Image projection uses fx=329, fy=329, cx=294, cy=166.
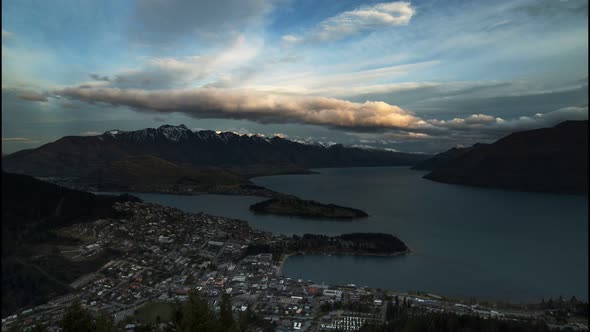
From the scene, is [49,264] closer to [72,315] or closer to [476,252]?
[72,315]

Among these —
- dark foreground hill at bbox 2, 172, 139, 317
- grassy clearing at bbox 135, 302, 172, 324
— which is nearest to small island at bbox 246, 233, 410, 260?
grassy clearing at bbox 135, 302, 172, 324

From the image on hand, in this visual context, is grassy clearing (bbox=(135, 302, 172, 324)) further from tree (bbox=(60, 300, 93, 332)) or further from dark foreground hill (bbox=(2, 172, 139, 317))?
tree (bbox=(60, 300, 93, 332))

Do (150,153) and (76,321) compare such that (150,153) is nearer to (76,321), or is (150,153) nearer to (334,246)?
(334,246)

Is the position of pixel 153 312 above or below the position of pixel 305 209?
below

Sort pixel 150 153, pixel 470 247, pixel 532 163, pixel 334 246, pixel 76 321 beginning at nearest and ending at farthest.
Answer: pixel 76 321 < pixel 334 246 < pixel 470 247 < pixel 532 163 < pixel 150 153

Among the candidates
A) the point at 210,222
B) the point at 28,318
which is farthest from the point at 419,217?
the point at 28,318

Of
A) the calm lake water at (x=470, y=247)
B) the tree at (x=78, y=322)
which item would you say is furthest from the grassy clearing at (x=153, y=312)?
the tree at (x=78, y=322)

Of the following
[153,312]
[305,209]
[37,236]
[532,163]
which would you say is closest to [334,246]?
[153,312]
